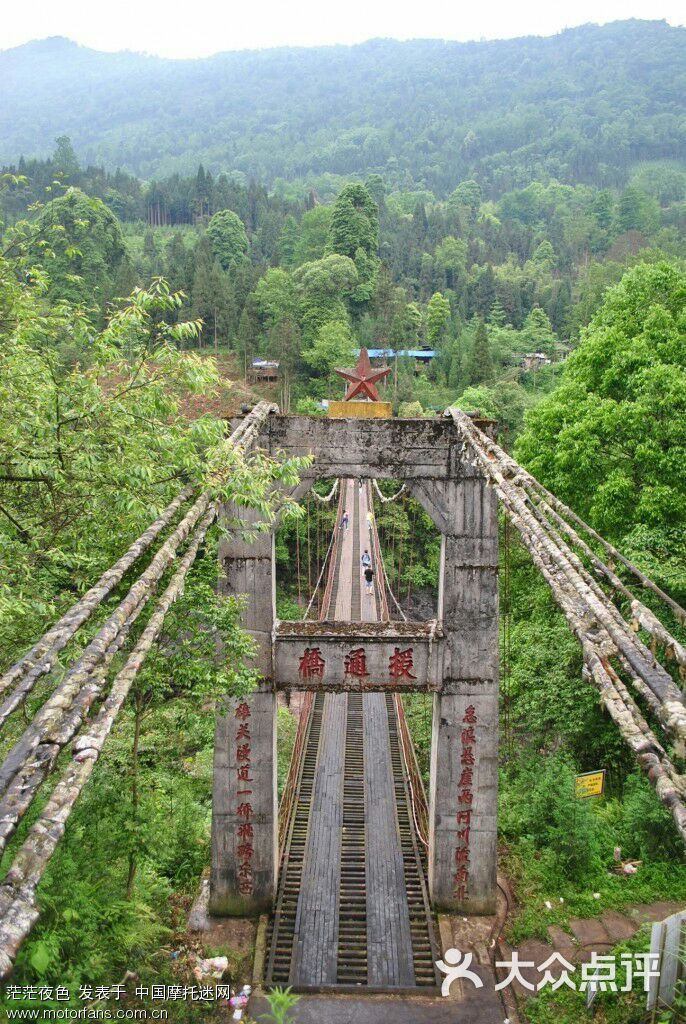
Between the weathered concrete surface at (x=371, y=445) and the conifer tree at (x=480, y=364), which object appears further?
→ the conifer tree at (x=480, y=364)

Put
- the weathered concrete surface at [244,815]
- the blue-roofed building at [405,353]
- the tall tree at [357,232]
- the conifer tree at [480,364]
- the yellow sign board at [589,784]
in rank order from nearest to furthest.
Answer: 1. the weathered concrete surface at [244,815]
2. the yellow sign board at [589,784]
3. the conifer tree at [480,364]
4. the blue-roofed building at [405,353]
5. the tall tree at [357,232]

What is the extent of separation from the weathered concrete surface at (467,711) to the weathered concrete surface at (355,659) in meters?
0.28

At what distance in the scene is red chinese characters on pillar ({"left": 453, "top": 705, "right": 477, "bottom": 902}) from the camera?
23.4ft

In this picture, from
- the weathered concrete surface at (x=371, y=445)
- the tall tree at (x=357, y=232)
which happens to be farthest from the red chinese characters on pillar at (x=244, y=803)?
the tall tree at (x=357, y=232)

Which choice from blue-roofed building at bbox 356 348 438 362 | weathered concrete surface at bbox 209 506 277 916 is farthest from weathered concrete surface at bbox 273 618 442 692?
blue-roofed building at bbox 356 348 438 362

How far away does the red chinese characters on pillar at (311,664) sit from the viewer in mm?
7020

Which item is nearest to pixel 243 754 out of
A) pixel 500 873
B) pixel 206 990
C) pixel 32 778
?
pixel 206 990

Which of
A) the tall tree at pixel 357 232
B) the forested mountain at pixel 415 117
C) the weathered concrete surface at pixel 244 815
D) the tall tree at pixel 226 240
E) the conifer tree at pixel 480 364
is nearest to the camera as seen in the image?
the weathered concrete surface at pixel 244 815

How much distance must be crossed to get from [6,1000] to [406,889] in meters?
5.46

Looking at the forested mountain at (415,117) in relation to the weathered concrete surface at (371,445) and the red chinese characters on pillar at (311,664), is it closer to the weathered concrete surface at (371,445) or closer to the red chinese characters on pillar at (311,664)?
the weathered concrete surface at (371,445)

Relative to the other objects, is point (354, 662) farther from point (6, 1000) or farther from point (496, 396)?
point (496, 396)

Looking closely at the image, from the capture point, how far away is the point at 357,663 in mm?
7016

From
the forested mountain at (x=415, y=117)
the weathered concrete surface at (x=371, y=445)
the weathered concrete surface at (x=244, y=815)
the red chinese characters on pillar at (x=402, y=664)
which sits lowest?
the weathered concrete surface at (x=244, y=815)

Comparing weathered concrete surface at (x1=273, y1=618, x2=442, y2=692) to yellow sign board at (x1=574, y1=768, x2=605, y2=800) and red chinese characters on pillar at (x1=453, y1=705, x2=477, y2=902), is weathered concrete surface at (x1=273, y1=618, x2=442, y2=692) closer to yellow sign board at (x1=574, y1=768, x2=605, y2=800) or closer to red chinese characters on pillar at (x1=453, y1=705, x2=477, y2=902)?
red chinese characters on pillar at (x1=453, y1=705, x2=477, y2=902)
